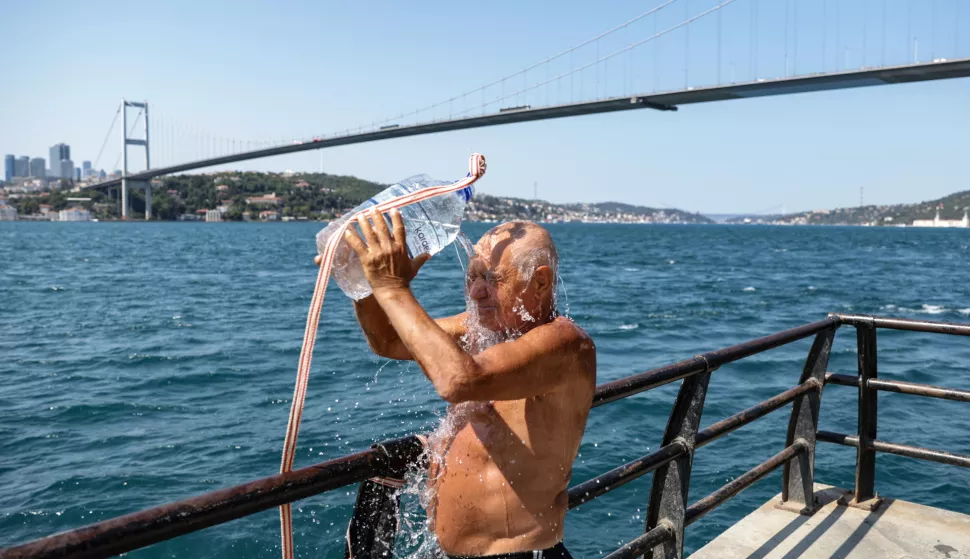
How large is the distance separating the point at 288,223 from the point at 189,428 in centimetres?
13749

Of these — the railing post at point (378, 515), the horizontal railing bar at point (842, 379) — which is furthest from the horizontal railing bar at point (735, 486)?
the railing post at point (378, 515)

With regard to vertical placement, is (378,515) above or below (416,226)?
below

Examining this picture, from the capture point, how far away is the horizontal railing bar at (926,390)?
3172 mm

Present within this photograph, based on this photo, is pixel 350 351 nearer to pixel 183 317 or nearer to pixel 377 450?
pixel 183 317

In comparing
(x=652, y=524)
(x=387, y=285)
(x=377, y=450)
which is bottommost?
(x=652, y=524)

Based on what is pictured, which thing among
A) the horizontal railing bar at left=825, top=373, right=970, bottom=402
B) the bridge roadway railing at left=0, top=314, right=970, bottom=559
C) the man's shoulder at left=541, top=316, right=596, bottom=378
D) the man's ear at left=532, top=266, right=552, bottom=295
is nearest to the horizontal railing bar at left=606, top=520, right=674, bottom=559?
the bridge roadway railing at left=0, top=314, right=970, bottom=559

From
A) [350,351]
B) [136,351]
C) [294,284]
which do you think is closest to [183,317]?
[136,351]

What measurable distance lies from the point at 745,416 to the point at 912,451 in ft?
3.70

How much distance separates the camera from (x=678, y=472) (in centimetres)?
241

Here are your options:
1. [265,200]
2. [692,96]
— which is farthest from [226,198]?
[692,96]

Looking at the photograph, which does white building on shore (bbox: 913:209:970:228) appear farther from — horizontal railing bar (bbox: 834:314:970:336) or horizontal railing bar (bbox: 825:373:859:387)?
horizontal railing bar (bbox: 825:373:859:387)

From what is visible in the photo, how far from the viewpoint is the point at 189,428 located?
9.00 m

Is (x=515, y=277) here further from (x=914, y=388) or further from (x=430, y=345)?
(x=914, y=388)

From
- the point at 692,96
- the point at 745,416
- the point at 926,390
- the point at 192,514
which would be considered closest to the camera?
the point at 192,514
